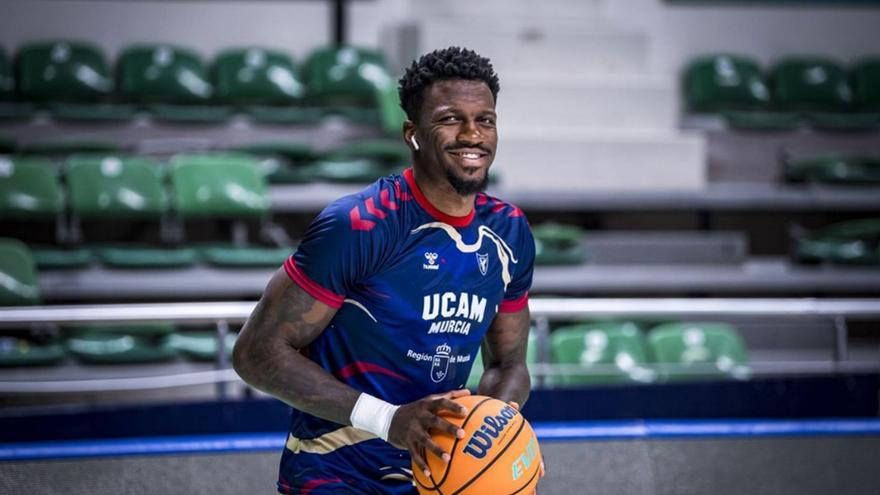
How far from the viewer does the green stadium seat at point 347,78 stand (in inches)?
357

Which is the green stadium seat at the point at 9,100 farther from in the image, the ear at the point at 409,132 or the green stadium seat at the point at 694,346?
the ear at the point at 409,132

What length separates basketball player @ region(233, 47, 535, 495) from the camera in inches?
82.0

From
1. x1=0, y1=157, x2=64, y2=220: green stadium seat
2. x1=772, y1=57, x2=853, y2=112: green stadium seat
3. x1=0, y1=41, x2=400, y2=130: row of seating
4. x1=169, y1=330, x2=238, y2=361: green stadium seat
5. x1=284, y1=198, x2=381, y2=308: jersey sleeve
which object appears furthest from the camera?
x1=772, y1=57, x2=853, y2=112: green stadium seat

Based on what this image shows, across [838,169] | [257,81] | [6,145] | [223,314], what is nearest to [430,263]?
[223,314]

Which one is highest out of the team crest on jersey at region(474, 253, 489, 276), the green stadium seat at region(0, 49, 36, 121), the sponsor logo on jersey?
the team crest on jersey at region(474, 253, 489, 276)

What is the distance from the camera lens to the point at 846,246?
750 cm

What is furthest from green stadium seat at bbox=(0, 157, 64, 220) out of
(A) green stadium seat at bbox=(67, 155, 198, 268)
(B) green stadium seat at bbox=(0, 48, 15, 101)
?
(B) green stadium seat at bbox=(0, 48, 15, 101)

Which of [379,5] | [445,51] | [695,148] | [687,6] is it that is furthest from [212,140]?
[445,51]

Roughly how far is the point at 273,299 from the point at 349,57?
7292 millimetres

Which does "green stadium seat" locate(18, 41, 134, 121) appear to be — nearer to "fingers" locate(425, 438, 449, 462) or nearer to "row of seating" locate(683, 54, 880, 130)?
"row of seating" locate(683, 54, 880, 130)

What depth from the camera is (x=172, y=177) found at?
Result: 7176 millimetres

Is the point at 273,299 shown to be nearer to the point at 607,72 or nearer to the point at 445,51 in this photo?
the point at 445,51

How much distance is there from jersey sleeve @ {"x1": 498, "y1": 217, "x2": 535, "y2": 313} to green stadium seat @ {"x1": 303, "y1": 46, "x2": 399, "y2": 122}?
663 centimetres

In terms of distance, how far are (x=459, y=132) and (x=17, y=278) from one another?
4.42 meters
